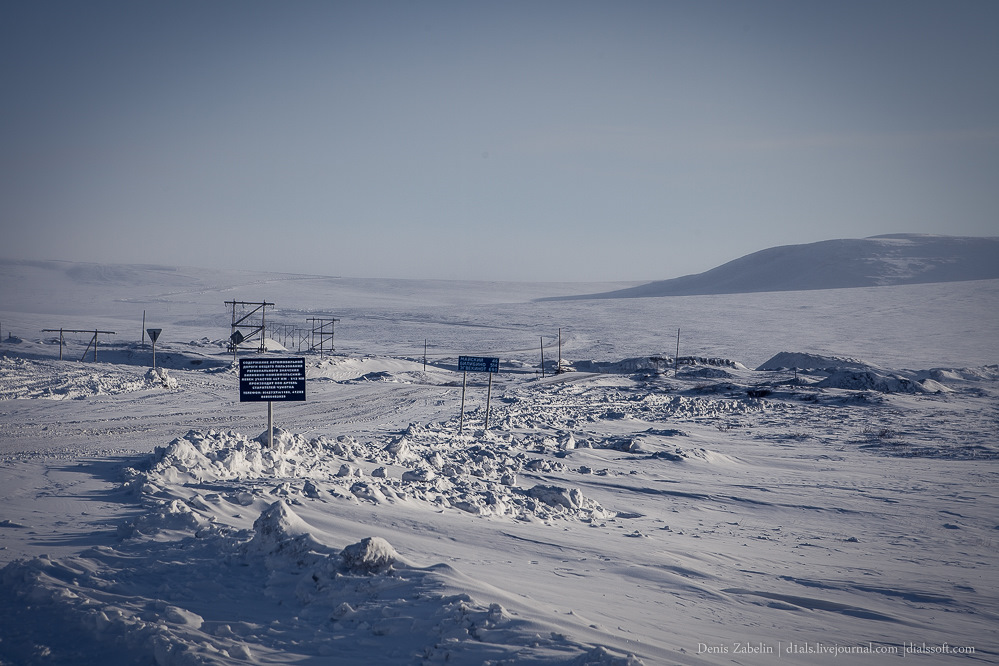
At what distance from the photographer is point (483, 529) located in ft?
29.3

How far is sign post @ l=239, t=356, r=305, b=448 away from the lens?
11.3 meters

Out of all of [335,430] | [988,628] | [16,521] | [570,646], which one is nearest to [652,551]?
[988,628]

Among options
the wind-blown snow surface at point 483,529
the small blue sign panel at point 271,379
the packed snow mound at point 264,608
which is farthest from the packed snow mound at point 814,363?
the packed snow mound at point 264,608

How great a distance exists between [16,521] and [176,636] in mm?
4527

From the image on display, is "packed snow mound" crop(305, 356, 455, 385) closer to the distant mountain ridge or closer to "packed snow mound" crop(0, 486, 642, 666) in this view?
"packed snow mound" crop(0, 486, 642, 666)

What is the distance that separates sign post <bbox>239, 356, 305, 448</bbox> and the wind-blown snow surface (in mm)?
1290

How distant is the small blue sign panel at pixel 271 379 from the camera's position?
11312 mm

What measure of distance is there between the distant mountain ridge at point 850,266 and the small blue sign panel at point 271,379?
400 feet

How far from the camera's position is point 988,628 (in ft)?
22.8

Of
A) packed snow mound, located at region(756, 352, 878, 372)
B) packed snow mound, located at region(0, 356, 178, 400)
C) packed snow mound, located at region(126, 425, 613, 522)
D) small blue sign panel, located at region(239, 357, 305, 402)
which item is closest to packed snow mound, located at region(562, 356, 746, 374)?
packed snow mound, located at region(756, 352, 878, 372)

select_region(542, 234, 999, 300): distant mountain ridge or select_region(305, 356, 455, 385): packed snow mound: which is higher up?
select_region(542, 234, 999, 300): distant mountain ridge

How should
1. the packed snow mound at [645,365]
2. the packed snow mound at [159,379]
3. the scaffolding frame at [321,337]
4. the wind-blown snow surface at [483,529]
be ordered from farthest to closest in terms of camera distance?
the scaffolding frame at [321,337]
the packed snow mound at [645,365]
the packed snow mound at [159,379]
the wind-blown snow surface at [483,529]

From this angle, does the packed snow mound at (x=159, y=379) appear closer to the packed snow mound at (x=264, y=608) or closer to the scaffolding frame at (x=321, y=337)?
the scaffolding frame at (x=321, y=337)

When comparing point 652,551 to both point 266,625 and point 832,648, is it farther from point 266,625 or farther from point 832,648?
point 266,625
